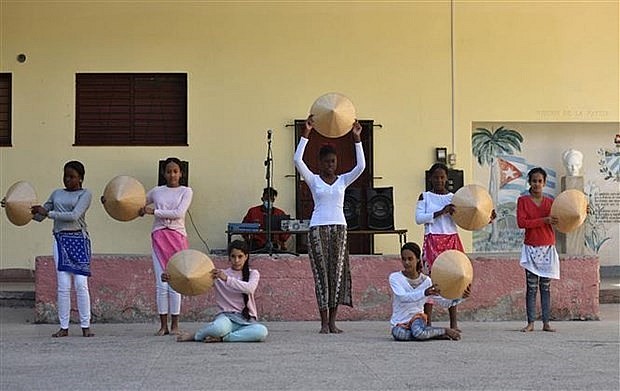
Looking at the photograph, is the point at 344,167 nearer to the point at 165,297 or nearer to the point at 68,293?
the point at 165,297

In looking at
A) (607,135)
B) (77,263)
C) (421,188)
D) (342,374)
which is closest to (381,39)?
(421,188)

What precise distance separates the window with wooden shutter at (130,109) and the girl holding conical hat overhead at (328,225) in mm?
5284

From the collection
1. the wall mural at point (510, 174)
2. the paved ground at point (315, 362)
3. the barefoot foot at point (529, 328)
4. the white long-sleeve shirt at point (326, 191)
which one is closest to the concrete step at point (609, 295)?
the wall mural at point (510, 174)

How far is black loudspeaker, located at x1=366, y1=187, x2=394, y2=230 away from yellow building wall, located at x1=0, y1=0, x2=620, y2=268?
2.95 feet

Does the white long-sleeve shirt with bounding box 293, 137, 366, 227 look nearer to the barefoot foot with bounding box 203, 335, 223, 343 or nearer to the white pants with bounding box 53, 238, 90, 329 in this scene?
the barefoot foot with bounding box 203, 335, 223, 343

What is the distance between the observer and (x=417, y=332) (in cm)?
734

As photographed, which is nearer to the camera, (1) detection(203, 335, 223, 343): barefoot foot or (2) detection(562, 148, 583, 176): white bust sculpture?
(1) detection(203, 335, 223, 343): barefoot foot

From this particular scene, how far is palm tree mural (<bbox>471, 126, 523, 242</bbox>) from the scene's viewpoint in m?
13.3

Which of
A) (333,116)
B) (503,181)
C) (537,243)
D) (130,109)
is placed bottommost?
(537,243)

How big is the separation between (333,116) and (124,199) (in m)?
1.84

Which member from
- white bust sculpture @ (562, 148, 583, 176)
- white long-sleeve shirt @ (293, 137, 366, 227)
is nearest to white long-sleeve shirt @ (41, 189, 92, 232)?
white long-sleeve shirt @ (293, 137, 366, 227)

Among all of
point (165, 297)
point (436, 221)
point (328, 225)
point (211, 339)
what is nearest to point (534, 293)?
point (436, 221)

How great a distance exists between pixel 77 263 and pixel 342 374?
117 inches

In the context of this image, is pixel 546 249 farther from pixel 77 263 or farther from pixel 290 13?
pixel 290 13
